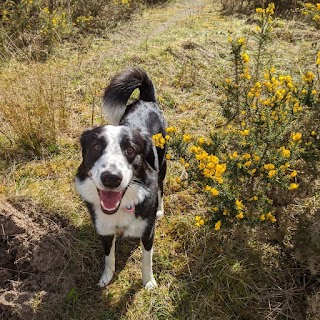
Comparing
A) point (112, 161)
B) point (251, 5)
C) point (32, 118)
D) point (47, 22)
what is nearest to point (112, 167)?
point (112, 161)

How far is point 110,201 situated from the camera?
1.97 meters

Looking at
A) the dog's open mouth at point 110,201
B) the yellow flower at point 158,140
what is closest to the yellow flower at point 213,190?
the yellow flower at point 158,140

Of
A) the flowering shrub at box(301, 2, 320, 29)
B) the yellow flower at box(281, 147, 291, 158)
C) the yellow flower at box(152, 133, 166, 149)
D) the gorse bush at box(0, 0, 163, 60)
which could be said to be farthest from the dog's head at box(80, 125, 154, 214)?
the gorse bush at box(0, 0, 163, 60)

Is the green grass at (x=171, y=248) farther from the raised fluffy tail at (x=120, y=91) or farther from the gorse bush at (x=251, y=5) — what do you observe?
the gorse bush at (x=251, y=5)

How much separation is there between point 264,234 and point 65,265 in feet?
4.62

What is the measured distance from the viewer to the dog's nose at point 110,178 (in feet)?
5.98

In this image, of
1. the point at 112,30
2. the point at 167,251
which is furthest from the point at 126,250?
the point at 112,30

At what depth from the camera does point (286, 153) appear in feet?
6.08

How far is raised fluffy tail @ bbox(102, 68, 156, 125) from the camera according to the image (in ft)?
8.96

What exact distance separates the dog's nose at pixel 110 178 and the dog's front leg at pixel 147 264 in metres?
0.58

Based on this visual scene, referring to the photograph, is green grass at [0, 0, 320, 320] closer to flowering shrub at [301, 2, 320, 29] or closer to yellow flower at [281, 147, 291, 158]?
yellow flower at [281, 147, 291, 158]

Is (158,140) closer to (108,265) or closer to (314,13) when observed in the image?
(108,265)

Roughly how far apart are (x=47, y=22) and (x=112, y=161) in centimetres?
415

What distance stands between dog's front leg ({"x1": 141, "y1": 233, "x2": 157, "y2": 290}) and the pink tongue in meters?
0.41
